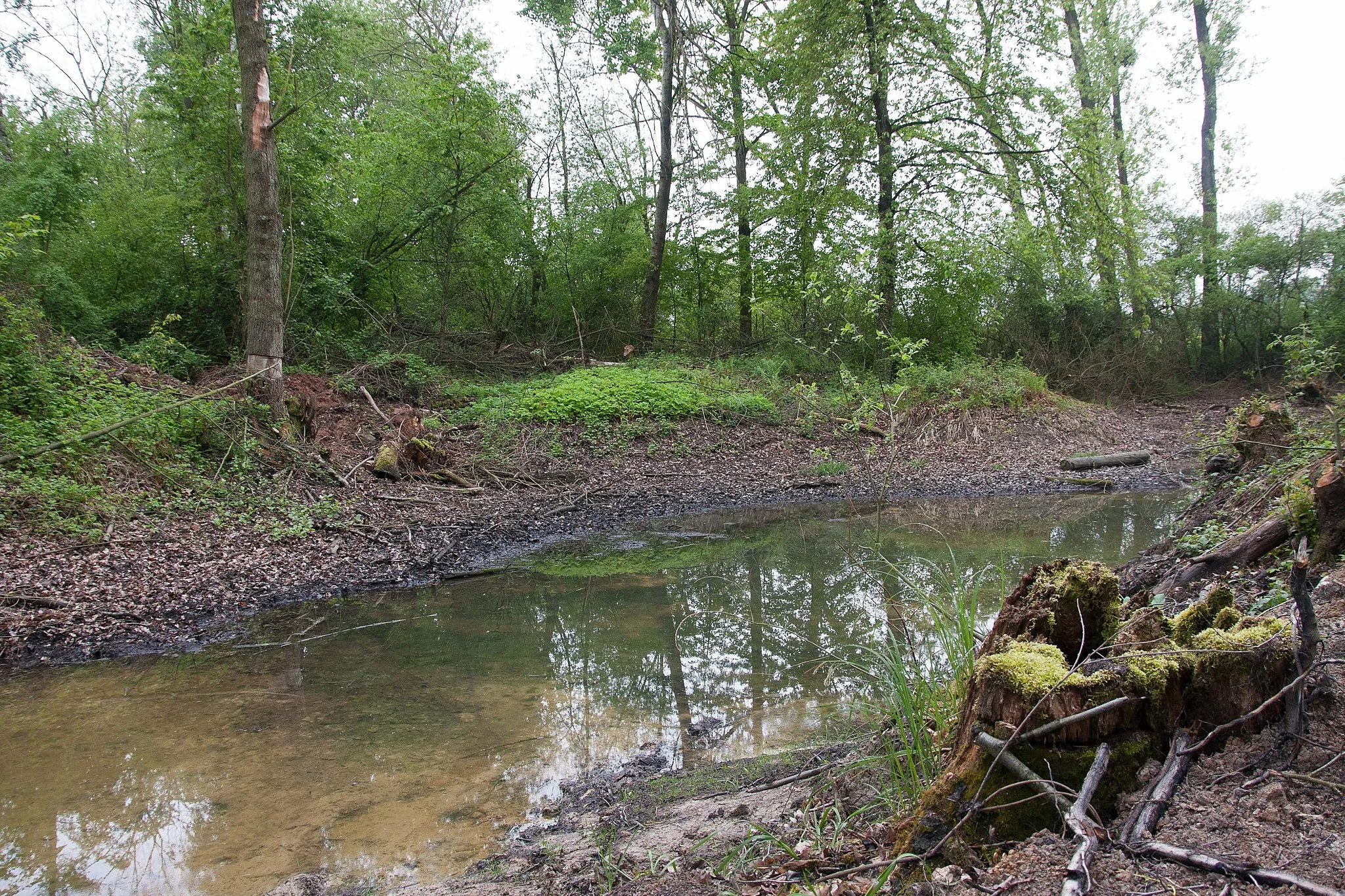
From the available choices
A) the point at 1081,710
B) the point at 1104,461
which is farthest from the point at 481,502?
the point at 1104,461

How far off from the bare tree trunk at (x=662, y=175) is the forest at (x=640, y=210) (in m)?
0.10

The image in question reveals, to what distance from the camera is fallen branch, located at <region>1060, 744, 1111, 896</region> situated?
5.61 feet

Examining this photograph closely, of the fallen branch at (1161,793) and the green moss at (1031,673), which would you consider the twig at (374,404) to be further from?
the fallen branch at (1161,793)

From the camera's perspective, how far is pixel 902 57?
16375 millimetres

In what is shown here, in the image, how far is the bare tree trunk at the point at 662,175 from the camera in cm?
1973

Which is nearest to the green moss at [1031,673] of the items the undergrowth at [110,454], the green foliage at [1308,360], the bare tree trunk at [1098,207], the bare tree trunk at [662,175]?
the green foliage at [1308,360]

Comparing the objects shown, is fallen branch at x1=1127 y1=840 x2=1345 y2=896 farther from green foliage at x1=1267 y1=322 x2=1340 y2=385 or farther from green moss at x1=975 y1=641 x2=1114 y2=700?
green foliage at x1=1267 y1=322 x2=1340 y2=385

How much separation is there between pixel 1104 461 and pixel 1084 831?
14547mm

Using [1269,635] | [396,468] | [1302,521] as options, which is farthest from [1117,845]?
[396,468]

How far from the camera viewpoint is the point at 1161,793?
202 centimetres

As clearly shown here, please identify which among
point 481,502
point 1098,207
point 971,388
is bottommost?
point 481,502

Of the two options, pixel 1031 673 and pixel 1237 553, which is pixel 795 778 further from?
pixel 1237 553

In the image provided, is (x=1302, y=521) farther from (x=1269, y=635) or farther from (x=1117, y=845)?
(x=1117, y=845)

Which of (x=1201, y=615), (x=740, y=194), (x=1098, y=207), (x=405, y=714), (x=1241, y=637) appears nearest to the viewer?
(x=1241, y=637)
